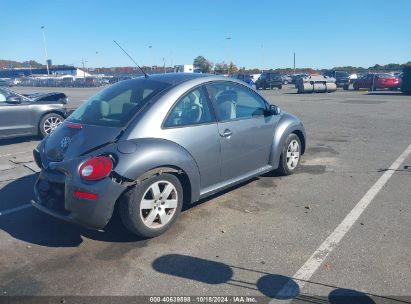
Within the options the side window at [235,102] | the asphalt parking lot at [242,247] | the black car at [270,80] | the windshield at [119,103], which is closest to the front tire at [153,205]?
the asphalt parking lot at [242,247]

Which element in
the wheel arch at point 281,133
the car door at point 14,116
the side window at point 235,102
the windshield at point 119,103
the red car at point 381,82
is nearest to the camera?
the windshield at point 119,103

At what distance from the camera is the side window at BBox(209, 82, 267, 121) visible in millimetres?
4520

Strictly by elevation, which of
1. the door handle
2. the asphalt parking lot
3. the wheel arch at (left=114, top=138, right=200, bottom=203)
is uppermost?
the door handle

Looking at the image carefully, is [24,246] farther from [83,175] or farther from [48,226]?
[83,175]

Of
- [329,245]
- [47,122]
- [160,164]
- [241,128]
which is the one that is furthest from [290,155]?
[47,122]

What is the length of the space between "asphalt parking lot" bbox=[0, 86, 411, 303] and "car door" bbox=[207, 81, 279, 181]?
1.55 feet

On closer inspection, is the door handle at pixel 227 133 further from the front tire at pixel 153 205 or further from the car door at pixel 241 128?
the front tire at pixel 153 205

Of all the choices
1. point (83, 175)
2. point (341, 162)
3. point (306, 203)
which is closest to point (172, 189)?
point (83, 175)

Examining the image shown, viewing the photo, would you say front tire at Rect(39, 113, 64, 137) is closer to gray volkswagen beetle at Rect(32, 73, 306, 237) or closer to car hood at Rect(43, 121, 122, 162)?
gray volkswagen beetle at Rect(32, 73, 306, 237)

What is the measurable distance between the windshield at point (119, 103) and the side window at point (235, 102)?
70 centimetres

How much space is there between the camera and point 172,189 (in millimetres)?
3875

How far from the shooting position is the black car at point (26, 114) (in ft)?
28.3

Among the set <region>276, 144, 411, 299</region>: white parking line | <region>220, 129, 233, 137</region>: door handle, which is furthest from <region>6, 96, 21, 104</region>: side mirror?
<region>276, 144, 411, 299</region>: white parking line

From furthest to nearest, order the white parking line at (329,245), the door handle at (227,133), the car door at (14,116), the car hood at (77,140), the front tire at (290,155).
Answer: the car door at (14,116) < the front tire at (290,155) < the door handle at (227,133) < the car hood at (77,140) < the white parking line at (329,245)
